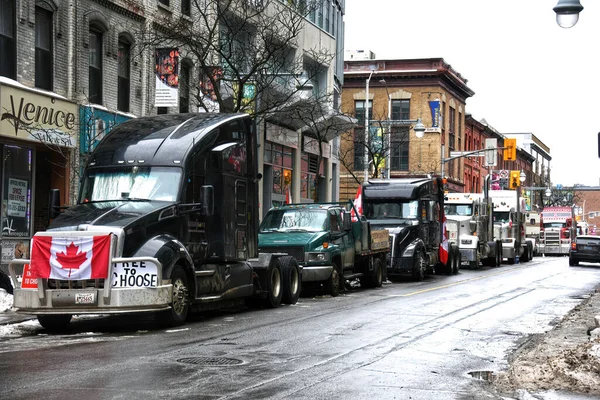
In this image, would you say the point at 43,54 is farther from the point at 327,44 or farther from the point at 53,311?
the point at 327,44

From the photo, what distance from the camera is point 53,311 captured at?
14109 mm

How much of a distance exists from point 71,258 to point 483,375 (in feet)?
21.9

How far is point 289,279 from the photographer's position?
20.0 meters

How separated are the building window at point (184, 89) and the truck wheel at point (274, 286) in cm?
1313

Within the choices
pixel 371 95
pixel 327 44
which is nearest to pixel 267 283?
pixel 327 44

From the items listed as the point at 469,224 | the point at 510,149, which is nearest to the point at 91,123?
the point at 469,224

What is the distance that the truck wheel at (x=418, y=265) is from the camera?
29.6 m

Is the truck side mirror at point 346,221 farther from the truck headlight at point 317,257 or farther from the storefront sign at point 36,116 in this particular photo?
the storefront sign at point 36,116

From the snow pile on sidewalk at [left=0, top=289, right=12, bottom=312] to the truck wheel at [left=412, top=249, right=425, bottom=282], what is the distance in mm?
15157

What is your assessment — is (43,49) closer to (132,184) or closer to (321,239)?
(321,239)

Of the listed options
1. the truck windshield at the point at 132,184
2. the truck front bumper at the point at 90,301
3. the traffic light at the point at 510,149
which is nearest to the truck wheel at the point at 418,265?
the truck windshield at the point at 132,184

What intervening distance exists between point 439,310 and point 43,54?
41.5 ft

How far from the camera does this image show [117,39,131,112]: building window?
28.4m

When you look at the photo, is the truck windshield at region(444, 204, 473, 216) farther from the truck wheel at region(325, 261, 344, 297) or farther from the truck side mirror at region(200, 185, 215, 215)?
the truck side mirror at region(200, 185, 215, 215)
